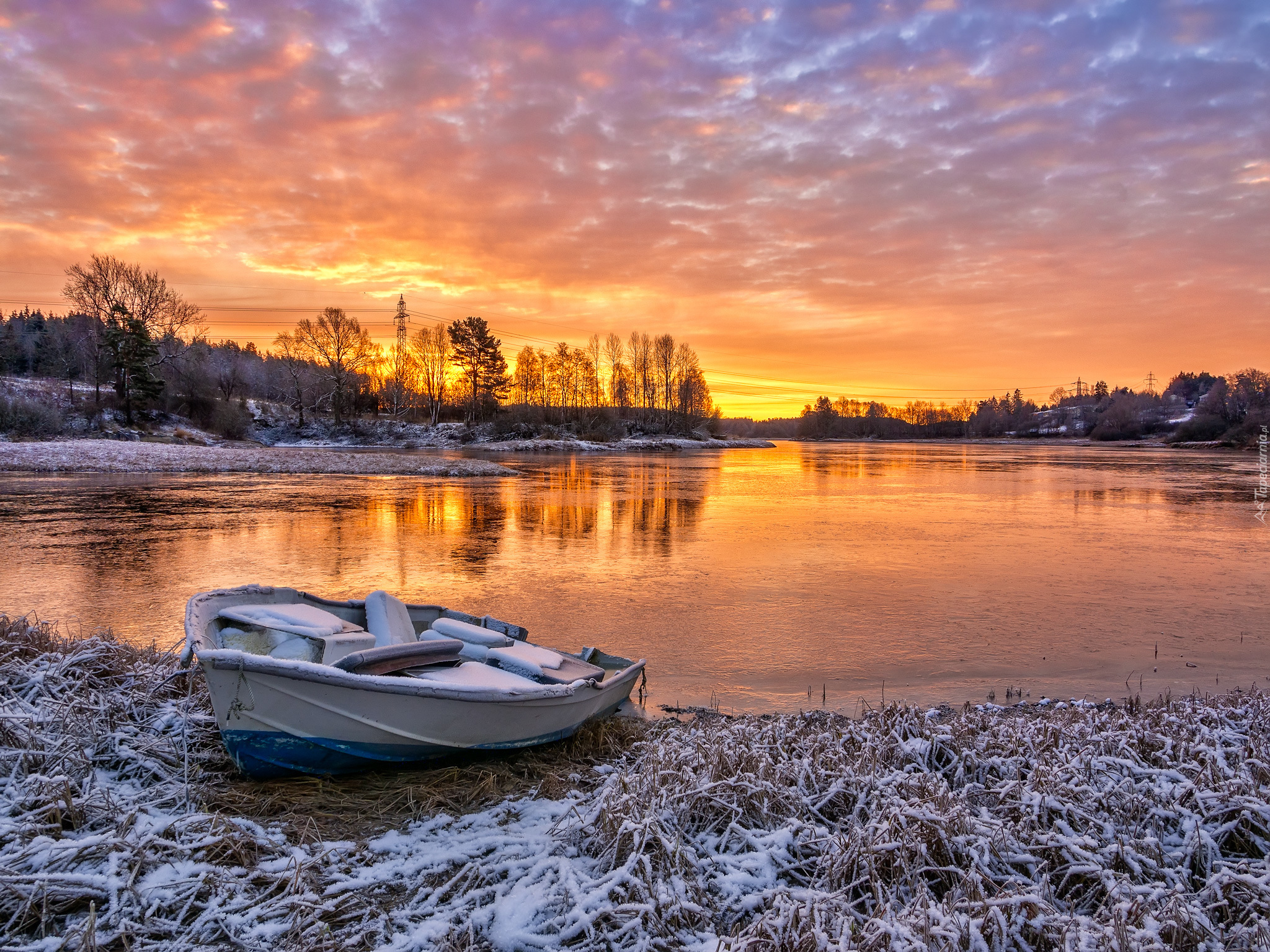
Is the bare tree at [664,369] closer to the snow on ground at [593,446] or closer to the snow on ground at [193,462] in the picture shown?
the snow on ground at [593,446]

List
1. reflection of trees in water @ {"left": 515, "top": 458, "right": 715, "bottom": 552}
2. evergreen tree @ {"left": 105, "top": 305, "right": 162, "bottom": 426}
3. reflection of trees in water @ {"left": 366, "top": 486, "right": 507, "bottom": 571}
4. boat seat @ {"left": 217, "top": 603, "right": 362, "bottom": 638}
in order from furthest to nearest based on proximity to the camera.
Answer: evergreen tree @ {"left": 105, "top": 305, "right": 162, "bottom": 426} → reflection of trees in water @ {"left": 515, "top": 458, "right": 715, "bottom": 552} → reflection of trees in water @ {"left": 366, "top": 486, "right": 507, "bottom": 571} → boat seat @ {"left": 217, "top": 603, "right": 362, "bottom": 638}

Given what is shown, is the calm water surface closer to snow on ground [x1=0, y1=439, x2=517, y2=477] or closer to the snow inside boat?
the snow inside boat

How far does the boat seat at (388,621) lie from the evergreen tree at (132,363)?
47295 millimetres

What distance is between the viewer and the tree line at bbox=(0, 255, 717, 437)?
47125 mm

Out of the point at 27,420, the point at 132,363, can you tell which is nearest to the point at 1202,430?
the point at 132,363

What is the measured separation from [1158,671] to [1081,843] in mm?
4587

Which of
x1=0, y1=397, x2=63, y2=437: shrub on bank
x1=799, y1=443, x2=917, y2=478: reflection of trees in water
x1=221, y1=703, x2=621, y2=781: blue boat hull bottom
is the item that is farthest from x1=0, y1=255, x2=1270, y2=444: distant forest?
x1=221, y1=703, x2=621, y2=781: blue boat hull bottom

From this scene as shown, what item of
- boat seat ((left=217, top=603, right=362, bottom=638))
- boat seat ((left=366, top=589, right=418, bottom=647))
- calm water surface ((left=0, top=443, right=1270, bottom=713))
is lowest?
calm water surface ((left=0, top=443, right=1270, bottom=713))

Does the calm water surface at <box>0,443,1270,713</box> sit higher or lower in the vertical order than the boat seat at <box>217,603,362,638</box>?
lower

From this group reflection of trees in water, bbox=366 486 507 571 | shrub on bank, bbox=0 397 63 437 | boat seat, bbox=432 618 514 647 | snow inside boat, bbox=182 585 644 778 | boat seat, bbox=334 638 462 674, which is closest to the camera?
snow inside boat, bbox=182 585 644 778

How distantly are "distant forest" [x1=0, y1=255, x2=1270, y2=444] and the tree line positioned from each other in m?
0.14

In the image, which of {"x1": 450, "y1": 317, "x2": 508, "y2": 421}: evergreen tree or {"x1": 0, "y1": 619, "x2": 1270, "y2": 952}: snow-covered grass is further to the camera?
{"x1": 450, "y1": 317, "x2": 508, "y2": 421}: evergreen tree

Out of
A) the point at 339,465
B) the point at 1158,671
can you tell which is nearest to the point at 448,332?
the point at 339,465

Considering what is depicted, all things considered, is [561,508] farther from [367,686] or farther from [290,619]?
[367,686]
